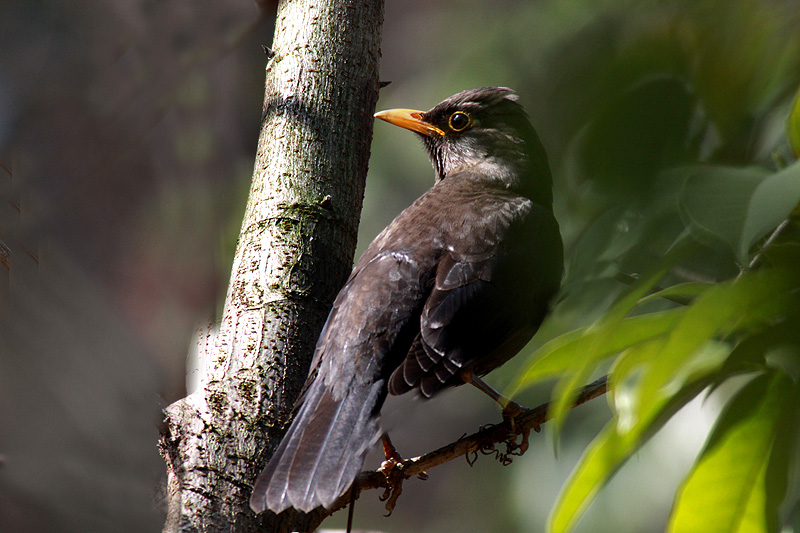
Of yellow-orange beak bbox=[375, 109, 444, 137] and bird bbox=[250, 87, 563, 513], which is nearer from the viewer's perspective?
bird bbox=[250, 87, 563, 513]

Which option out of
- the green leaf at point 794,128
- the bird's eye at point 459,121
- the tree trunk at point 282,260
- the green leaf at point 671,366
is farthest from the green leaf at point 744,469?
the bird's eye at point 459,121

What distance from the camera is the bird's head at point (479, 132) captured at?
3697 mm

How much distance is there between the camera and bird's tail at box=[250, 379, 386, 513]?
2.15 metres

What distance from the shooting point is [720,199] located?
84cm

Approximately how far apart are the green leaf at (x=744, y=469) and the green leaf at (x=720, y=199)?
40cm

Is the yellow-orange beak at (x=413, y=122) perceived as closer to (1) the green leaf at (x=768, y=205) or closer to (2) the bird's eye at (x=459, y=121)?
(2) the bird's eye at (x=459, y=121)

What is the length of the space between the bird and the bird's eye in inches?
30.3

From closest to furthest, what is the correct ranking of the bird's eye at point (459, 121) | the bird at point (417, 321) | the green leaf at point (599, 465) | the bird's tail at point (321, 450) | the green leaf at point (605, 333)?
the green leaf at point (605, 333) → the green leaf at point (599, 465) → the bird's tail at point (321, 450) → the bird at point (417, 321) → the bird's eye at point (459, 121)

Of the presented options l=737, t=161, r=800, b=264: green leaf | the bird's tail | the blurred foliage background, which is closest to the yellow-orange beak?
the blurred foliage background

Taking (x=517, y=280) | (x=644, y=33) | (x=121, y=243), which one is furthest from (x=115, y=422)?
(x=121, y=243)

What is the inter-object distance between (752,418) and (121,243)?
5401 mm

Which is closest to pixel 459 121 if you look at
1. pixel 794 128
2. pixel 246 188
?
pixel 246 188

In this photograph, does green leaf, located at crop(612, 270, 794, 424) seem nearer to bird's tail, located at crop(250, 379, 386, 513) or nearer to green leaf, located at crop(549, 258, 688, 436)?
green leaf, located at crop(549, 258, 688, 436)

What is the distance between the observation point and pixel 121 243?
5.89 m
